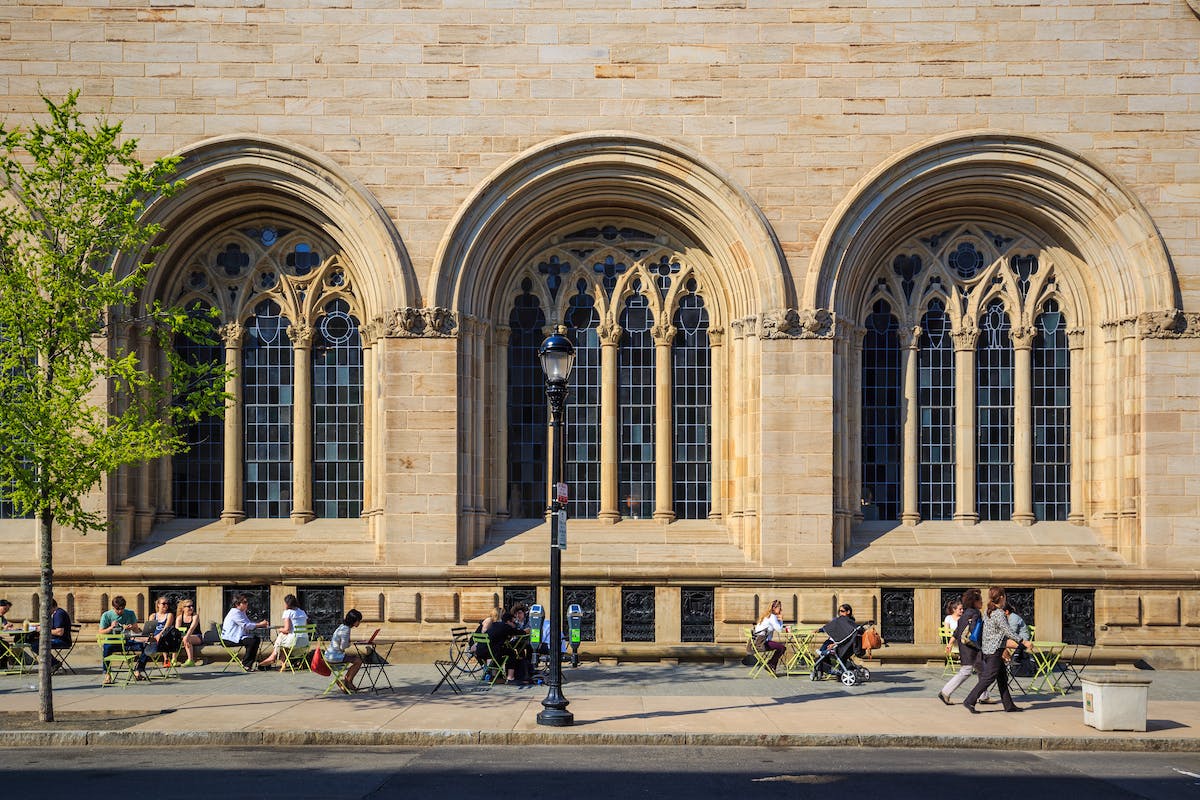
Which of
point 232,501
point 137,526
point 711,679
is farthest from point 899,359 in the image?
→ point 137,526

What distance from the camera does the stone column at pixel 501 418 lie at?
23359mm

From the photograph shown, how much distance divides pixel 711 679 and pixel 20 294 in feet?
36.1

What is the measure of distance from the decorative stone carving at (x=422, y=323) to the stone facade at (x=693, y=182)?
50mm

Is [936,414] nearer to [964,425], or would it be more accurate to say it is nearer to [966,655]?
[964,425]

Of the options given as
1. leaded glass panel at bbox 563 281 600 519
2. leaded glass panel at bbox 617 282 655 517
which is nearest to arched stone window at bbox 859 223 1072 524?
leaded glass panel at bbox 617 282 655 517

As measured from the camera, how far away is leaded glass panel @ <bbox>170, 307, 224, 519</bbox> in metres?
23.6

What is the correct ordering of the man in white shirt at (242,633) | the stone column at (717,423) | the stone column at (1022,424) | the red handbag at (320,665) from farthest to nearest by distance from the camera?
1. the stone column at (1022,424)
2. the stone column at (717,423)
3. the man in white shirt at (242,633)
4. the red handbag at (320,665)

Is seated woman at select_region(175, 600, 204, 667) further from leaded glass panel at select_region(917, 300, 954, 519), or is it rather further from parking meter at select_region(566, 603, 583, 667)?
leaded glass panel at select_region(917, 300, 954, 519)

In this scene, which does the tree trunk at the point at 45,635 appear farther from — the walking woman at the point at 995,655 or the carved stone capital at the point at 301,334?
the walking woman at the point at 995,655

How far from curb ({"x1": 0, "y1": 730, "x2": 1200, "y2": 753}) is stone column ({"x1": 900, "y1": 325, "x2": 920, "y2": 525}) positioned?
8.30 m

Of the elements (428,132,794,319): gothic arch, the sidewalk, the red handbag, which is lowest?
the sidewalk

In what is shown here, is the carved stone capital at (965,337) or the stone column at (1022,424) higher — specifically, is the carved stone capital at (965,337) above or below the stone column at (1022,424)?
above

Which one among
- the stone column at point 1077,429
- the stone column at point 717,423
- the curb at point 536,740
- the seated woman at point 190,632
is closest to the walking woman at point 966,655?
the curb at point 536,740

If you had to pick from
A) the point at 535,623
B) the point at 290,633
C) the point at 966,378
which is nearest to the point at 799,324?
the point at 966,378
